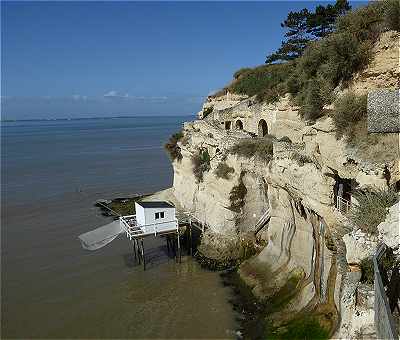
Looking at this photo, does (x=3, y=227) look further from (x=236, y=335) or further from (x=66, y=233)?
(x=236, y=335)

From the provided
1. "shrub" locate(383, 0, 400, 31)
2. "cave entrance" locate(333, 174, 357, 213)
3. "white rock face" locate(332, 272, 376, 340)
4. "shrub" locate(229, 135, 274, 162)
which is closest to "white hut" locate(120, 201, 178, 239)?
"shrub" locate(229, 135, 274, 162)

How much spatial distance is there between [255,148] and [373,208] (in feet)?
37.3

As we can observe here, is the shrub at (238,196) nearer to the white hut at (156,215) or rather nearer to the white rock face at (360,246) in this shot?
the white hut at (156,215)

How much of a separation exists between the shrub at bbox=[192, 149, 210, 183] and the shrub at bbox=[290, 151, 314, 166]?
8.76 metres

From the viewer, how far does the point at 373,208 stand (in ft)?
30.6

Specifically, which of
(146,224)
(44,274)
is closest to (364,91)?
(146,224)

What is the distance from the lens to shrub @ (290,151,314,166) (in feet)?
48.8

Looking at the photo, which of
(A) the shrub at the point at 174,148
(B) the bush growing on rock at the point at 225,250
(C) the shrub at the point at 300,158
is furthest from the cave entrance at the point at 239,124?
(C) the shrub at the point at 300,158

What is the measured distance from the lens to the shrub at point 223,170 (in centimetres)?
2095

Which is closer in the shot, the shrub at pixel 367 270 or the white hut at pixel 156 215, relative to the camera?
the shrub at pixel 367 270

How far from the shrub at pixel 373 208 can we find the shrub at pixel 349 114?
267cm

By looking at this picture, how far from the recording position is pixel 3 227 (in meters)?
27.2

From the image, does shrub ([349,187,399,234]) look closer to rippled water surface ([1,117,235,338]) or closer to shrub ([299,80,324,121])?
shrub ([299,80,324,121])

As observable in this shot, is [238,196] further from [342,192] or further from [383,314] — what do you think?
[383,314]
